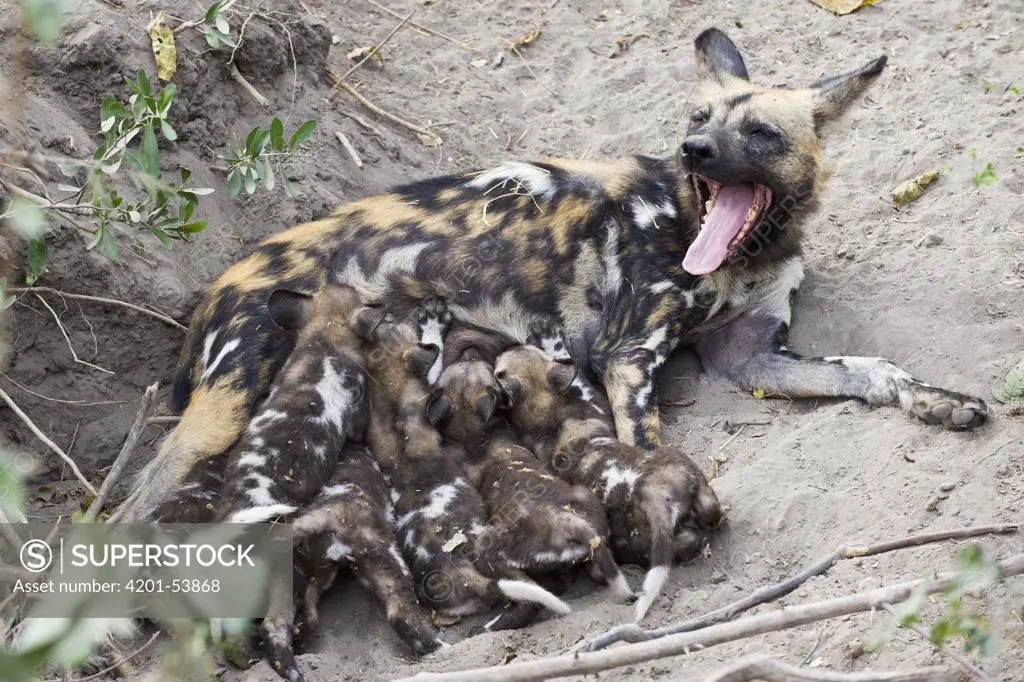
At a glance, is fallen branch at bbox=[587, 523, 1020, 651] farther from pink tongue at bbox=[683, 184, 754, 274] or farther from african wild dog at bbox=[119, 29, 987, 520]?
pink tongue at bbox=[683, 184, 754, 274]

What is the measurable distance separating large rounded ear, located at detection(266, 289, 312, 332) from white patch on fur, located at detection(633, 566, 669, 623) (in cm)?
186

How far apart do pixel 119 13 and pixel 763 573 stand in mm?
3928

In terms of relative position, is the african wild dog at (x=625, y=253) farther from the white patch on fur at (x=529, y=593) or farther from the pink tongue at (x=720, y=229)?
the white patch on fur at (x=529, y=593)

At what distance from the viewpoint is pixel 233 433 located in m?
4.19

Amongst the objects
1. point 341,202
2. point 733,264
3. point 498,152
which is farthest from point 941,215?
point 341,202

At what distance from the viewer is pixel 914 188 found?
17.3 ft

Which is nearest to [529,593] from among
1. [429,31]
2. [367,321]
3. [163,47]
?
[367,321]

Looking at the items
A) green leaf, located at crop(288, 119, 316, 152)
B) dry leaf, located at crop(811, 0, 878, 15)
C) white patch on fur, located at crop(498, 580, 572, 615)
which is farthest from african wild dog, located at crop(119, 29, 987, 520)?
dry leaf, located at crop(811, 0, 878, 15)

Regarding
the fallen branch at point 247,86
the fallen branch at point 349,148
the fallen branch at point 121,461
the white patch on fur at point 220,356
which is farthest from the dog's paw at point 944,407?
the fallen branch at point 247,86

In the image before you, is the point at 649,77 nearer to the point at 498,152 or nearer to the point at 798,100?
the point at 498,152

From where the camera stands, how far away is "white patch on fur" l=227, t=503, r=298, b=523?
365 centimetres

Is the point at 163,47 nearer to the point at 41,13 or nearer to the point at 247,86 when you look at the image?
the point at 247,86

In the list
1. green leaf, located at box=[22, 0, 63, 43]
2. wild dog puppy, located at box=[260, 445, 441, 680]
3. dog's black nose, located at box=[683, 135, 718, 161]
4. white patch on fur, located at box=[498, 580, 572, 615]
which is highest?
green leaf, located at box=[22, 0, 63, 43]

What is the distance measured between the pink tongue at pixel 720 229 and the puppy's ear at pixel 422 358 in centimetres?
121
